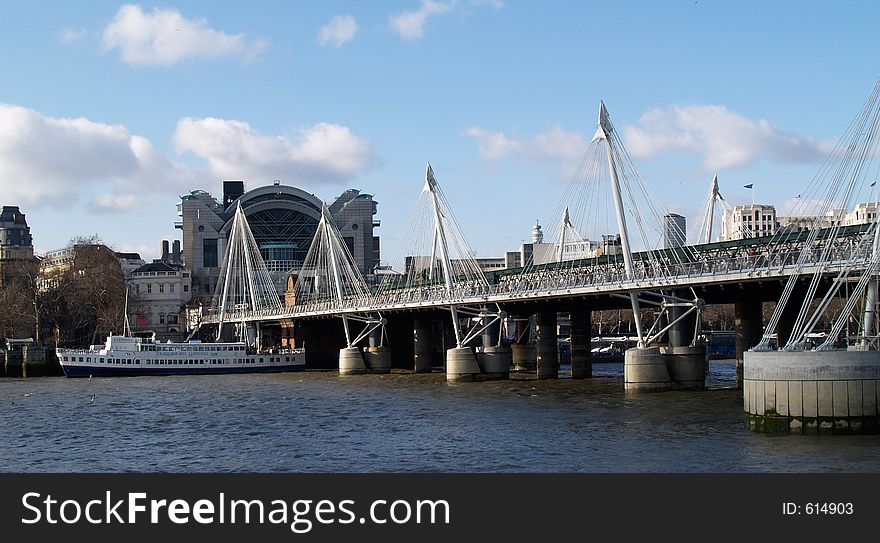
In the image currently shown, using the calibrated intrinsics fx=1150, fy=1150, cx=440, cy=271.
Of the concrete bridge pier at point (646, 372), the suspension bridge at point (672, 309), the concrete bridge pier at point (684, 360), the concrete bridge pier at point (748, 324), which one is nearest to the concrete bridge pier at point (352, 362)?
the suspension bridge at point (672, 309)

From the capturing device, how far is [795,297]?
3290 inches

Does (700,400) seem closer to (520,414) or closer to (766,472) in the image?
(520,414)

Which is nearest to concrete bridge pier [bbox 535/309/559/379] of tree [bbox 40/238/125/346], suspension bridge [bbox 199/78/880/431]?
suspension bridge [bbox 199/78/880/431]

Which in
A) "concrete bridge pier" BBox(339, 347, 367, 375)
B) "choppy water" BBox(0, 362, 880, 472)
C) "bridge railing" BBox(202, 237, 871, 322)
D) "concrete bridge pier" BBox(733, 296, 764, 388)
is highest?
"bridge railing" BBox(202, 237, 871, 322)

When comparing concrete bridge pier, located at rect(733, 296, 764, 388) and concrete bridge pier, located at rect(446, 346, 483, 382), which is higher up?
concrete bridge pier, located at rect(733, 296, 764, 388)

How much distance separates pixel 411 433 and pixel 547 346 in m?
49.3

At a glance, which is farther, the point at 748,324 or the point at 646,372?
the point at 748,324

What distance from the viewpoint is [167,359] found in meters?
131

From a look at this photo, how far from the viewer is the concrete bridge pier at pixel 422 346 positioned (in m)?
125

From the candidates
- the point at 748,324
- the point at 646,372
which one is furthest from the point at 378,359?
the point at 646,372

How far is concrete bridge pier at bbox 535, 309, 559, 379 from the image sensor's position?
107312 mm

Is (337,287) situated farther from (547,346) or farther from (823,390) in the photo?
(823,390)

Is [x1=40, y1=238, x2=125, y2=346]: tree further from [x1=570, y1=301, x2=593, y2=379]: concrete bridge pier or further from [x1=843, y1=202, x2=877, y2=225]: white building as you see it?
[x1=843, y1=202, x2=877, y2=225]: white building

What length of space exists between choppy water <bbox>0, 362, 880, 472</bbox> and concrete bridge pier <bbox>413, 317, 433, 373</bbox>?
2676 centimetres
